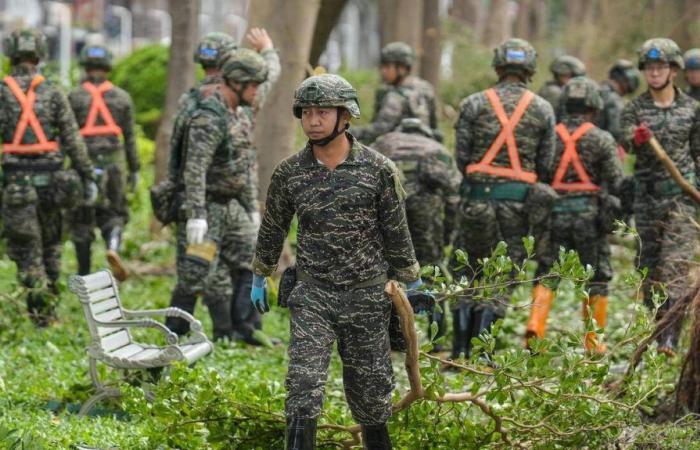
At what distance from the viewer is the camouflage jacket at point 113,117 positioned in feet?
45.5

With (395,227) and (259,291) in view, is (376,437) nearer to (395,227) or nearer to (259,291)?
(259,291)

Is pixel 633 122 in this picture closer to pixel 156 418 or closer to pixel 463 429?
pixel 463 429

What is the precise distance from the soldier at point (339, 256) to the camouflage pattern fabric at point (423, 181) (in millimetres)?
3635

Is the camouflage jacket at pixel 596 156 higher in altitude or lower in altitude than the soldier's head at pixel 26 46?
lower

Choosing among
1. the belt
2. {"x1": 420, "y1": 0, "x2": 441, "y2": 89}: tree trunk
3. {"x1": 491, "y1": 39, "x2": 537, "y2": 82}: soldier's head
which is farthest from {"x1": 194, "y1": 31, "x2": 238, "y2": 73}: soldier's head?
{"x1": 420, "y1": 0, "x2": 441, "y2": 89}: tree trunk

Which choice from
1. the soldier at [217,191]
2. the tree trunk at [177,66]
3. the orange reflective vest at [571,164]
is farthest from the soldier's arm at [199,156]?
the tree trunk at [177,66]

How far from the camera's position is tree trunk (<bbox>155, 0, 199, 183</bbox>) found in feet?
53.6

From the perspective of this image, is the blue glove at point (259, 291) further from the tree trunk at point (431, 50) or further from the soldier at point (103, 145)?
the tree trunk at point (431, 50)

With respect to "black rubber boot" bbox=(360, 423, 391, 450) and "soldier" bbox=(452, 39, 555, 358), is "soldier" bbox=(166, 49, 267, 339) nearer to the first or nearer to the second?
"soldier" bbox=(452, 39, 555, 358)

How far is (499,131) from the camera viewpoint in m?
10.1

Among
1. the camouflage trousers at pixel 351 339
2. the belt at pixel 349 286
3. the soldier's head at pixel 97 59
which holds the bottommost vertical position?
the camouflage trousers at pixel 351 339

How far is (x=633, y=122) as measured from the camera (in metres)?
10.8

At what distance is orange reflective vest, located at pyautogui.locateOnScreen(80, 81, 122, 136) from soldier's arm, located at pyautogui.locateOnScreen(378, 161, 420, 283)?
7.54 metres

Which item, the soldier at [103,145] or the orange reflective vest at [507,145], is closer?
the orange reflective vest at [507,145]
